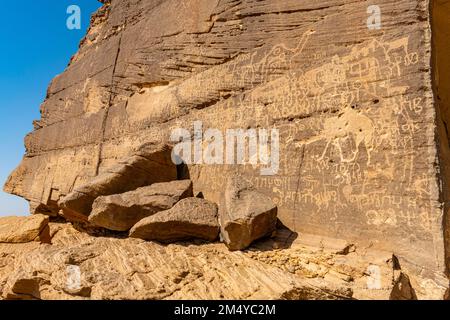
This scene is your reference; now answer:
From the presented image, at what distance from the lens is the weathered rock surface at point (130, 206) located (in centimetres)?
496

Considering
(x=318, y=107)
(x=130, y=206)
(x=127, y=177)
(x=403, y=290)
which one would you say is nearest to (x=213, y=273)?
(x=403, y=290)

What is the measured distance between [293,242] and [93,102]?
6999 mm

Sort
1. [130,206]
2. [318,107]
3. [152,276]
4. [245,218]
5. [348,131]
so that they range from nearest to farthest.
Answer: [152,276] < [245,218] < [348,131] < [318,107] < [130,206]

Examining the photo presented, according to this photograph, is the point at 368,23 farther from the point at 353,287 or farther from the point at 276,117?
the point at 353,287

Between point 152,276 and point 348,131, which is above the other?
point 348,131

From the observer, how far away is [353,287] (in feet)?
10.8

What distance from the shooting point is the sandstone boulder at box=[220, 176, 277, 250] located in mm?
3982

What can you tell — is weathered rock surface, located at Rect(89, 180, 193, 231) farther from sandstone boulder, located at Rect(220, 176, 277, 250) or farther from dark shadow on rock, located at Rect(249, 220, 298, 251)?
dark shadow on rock, located at Rect(249, 220, 298, 251)

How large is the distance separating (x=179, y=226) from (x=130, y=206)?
2.99 feet

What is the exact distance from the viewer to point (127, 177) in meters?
5.61

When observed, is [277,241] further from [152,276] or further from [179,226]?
[152,276]

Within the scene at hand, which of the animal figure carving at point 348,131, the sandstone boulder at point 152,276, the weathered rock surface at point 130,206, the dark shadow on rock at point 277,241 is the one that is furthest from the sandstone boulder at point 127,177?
the animal figure carving at point 348,131

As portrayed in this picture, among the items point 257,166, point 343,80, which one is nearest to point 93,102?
point 257,166

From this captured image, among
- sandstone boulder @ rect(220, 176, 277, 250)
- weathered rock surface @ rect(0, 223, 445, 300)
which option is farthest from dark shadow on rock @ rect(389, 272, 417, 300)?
sandstone boulder @ rect(220, 176, 277, 250)
